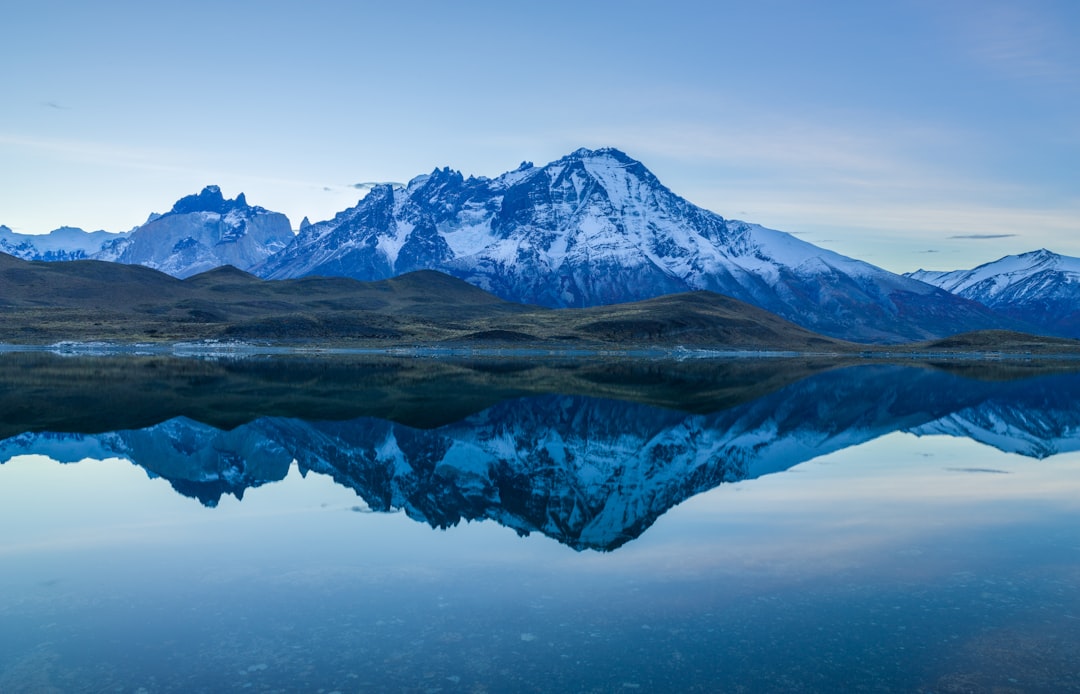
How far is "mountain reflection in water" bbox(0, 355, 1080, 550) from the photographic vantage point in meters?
38.0

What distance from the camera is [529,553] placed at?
27.7m

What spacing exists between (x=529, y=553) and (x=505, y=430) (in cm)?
2977

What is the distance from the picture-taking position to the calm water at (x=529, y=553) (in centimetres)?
1827

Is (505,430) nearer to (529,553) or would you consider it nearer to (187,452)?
(187,452)

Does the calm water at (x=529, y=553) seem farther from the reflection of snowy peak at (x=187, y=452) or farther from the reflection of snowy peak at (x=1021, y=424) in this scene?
the reflection of snowy peak at (x=1021, y=424)

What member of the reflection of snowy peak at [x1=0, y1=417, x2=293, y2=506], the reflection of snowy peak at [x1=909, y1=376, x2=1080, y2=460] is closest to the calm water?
the reflection of snowy peak at [x1=0, y1=417, x2=293, y2=506]

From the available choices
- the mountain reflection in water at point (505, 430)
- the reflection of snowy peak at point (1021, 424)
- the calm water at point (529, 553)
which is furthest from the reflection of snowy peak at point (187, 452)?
the reflection of snowy peak at point (1021, 424)

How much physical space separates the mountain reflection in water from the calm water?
357 millimetres

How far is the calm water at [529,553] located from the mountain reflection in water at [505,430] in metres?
0.36

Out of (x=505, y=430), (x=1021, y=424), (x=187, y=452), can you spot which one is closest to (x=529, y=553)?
(x=187, y=452)

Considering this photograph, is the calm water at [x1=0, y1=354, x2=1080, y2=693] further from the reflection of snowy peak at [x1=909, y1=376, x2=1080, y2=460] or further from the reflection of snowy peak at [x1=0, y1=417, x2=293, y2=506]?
the reflection of snowy peak at [x1=909, y1=376, x2=1080, y2=460]

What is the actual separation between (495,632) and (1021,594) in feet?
45.8

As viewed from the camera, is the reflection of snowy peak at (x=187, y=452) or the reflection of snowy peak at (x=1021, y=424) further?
the reflection of snowy peak at (x=1021, y=424)

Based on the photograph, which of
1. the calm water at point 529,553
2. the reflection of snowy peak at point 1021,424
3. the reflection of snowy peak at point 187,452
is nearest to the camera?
the calm water at point 529,553
